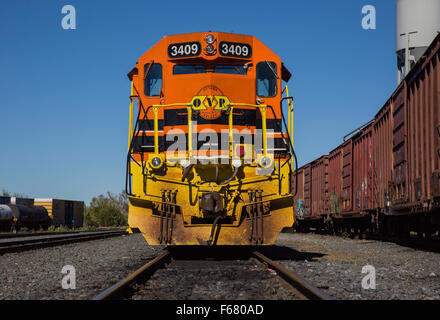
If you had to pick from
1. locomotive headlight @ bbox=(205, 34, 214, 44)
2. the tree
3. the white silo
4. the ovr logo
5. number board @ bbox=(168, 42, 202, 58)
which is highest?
the white silo

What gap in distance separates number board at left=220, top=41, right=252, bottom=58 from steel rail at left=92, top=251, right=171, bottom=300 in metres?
3.66

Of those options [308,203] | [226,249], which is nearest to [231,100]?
[226,249]

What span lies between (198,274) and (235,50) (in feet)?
13.6

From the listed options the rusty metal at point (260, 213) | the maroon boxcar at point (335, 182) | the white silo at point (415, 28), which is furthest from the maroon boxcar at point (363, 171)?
the white silo at point (415, 28)

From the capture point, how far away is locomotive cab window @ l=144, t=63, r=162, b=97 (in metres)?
8.98

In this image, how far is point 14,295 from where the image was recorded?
5.34 metres

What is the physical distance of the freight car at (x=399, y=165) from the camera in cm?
917

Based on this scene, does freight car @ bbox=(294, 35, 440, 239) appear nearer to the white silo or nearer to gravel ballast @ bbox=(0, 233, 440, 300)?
gravel ballast @ bbox=(0, 233, 440, 300)

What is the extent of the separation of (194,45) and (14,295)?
5.16 meters

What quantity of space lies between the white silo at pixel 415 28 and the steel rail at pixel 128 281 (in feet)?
61.5

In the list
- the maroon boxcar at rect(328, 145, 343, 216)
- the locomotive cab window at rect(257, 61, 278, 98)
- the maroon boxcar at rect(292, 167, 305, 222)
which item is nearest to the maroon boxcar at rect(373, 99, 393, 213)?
the maroon boxcar at rect(328, 145, 343, 216)

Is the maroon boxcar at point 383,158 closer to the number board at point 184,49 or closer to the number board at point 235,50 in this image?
the number board at point 235,50

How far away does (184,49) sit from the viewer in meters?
8.81

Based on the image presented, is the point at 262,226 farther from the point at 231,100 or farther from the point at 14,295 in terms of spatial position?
the point at 14,295
